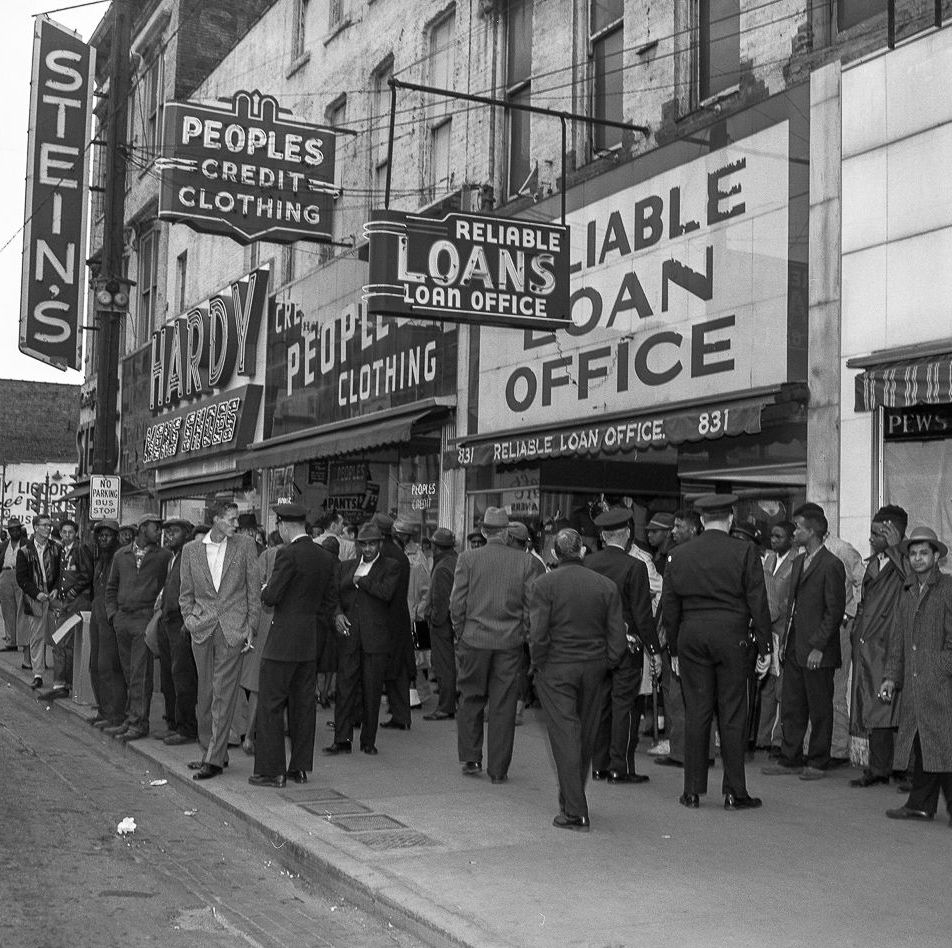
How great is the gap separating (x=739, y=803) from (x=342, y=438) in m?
11.5

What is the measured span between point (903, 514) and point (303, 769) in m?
4.55

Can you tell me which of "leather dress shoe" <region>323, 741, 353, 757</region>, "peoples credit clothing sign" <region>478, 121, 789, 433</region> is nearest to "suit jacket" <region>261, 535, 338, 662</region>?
"leather dress shoe" <region>323, 741, 353, 757</region>

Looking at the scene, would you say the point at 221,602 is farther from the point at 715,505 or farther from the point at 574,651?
the point at 715,505

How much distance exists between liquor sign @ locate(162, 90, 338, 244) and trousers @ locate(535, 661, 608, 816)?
12.3 m

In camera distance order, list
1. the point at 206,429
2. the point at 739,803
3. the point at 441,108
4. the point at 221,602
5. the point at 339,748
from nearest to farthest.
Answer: the point at 739,803 → the point at 221,602 → the point at 339,748 → the point at 441,108 → the point at 206,429

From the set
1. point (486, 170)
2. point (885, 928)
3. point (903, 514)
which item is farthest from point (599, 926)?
point (486, 170)

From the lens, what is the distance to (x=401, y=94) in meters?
19.7

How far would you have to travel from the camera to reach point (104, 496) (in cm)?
1853

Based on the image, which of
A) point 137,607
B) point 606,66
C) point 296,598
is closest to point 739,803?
point 296,598

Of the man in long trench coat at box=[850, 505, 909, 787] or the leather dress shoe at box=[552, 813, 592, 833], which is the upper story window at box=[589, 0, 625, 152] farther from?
the leather dress shoe at box=[552, 813, 592, 833]

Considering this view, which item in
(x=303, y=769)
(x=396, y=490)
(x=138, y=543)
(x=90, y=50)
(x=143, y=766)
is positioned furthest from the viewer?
(x=90, y=50)

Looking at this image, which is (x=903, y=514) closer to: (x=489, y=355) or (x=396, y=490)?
(x=489, y=355)

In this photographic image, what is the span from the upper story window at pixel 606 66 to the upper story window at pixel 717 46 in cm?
128

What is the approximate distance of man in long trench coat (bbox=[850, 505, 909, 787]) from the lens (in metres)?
8.49
